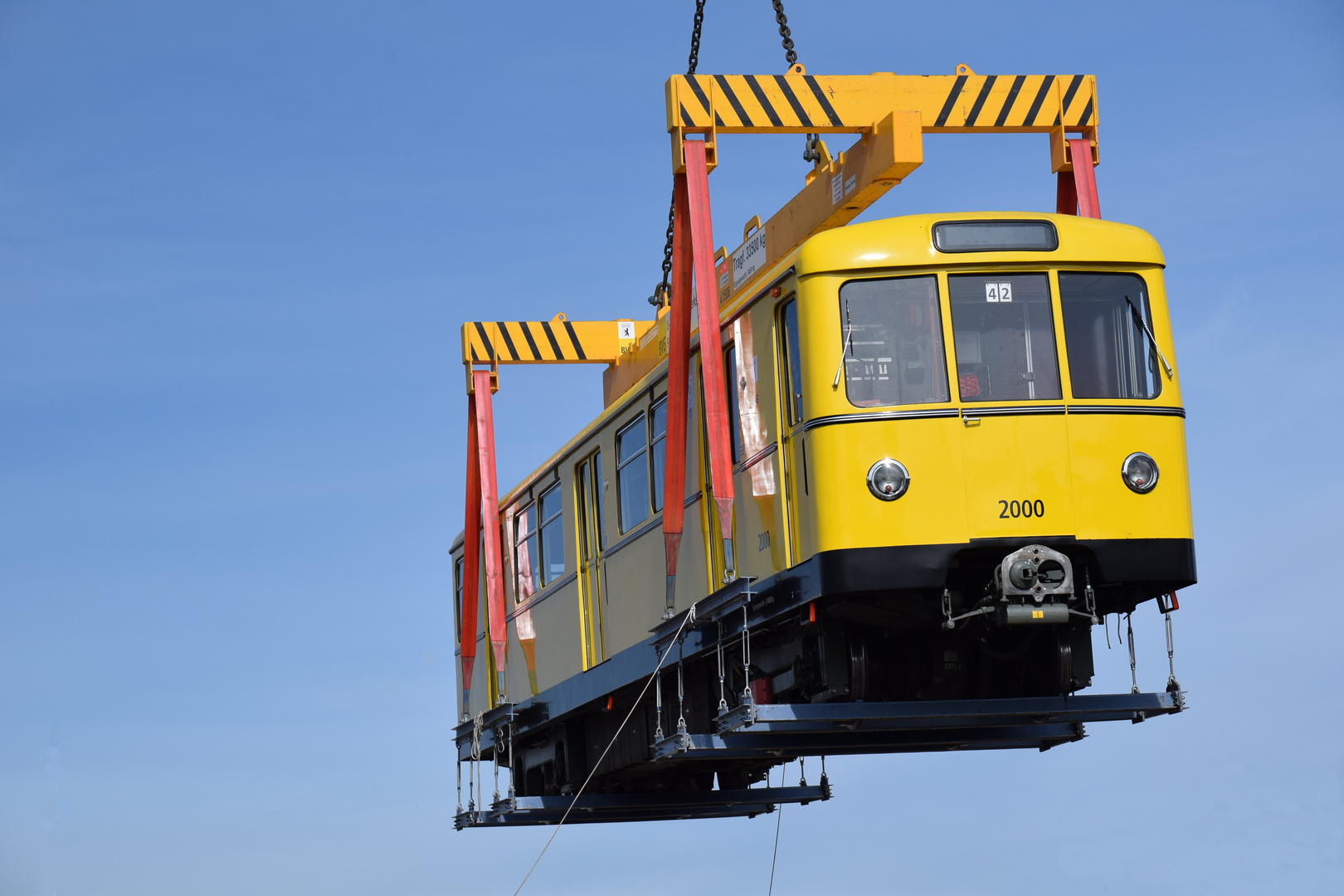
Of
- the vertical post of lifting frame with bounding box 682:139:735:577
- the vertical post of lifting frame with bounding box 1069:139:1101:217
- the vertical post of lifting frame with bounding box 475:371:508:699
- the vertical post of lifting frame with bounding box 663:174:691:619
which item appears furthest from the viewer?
the vertical post of lifting frame with bounding box 475:371:508:699

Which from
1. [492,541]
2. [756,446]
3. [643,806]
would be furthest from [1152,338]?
[492,541]

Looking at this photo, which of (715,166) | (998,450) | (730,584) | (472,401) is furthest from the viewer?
(472,401)

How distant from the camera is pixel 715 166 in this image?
1180 centimetres

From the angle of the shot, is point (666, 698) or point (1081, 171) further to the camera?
point (666, 698)

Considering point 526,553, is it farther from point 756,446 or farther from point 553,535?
point 756,446

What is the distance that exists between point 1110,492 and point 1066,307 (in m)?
1.09

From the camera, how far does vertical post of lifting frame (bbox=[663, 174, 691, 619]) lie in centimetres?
1160

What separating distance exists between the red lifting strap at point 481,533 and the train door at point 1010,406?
6701 mm

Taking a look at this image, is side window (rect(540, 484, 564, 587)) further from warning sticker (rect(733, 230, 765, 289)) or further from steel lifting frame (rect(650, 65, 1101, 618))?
steel lifting frame (rect(650, 65, 1101, 618))

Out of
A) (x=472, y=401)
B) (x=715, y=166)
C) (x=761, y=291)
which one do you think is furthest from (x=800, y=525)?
(x=472, y=401)

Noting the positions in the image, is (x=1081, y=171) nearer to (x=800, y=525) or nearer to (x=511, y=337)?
(x=800, y=525)

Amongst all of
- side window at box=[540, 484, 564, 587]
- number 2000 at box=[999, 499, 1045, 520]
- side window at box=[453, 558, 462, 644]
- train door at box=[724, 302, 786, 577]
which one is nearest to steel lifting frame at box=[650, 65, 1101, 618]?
train door at box=[724, 302, 786, 577]

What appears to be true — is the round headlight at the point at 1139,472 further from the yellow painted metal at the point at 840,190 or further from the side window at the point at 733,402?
the yellow painted metal at the point at 840,190

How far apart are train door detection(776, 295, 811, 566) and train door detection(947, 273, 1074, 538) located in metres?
0.89
